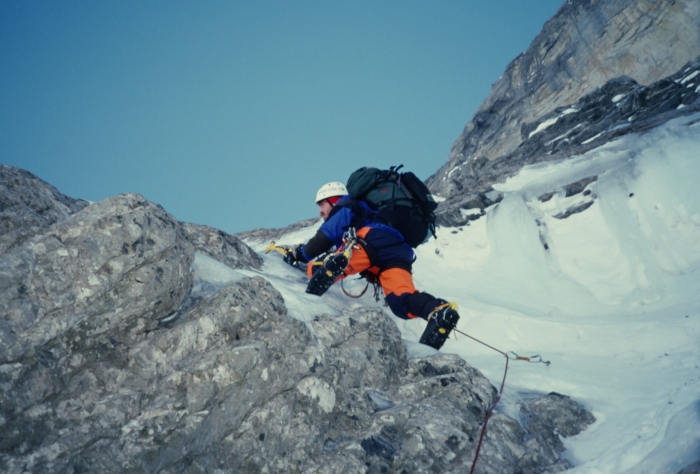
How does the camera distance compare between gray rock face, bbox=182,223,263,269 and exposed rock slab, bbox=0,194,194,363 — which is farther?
gray rock face, bbox=182,223,263,269

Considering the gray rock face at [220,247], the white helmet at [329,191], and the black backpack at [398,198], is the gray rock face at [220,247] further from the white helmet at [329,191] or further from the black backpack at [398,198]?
the black backpack at [398,198]

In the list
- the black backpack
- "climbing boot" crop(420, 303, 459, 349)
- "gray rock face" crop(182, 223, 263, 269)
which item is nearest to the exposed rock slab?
"gray rock face" crop(182, 223, 263, 269)

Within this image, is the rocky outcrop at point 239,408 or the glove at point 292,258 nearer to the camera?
the rocky outcrop at point 239,408

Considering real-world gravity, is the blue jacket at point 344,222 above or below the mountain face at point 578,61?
below

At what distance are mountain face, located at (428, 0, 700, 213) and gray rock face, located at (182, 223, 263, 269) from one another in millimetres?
13394

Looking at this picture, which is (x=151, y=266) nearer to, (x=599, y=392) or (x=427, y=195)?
(x=427, y=195)

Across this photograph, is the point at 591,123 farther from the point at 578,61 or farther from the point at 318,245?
the point at 318,245

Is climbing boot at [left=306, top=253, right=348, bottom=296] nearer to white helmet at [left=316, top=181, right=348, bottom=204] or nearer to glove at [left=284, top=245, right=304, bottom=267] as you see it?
glove at [left=284, top=245, right=304, bottom=267]

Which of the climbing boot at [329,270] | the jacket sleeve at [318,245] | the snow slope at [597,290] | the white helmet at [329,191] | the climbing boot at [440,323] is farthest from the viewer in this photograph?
the white helmet at [329,191]

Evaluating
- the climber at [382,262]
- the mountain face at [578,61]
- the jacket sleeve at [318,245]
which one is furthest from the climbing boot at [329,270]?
the mountain face at [578,61]

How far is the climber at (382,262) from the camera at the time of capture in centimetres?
440

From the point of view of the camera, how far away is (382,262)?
5066 millimetres

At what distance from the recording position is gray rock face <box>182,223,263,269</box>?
5406mm

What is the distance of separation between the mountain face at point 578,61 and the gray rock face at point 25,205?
50.6 feet
